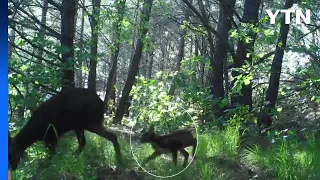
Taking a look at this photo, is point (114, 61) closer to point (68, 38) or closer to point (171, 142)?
point (68, 38)

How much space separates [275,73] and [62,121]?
137 cm

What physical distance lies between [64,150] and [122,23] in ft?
2.84

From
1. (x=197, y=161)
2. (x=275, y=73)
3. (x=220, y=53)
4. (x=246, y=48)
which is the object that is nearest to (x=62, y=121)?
(x=197, y=161)

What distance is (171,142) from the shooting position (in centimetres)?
302

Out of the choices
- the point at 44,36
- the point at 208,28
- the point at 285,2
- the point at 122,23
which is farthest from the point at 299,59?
the point at 44,36

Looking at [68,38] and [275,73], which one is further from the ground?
[68,38]

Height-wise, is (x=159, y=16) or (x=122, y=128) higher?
(x=159, y=16)

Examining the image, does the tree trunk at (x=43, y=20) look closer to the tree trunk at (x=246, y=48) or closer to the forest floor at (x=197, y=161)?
the forest floor at (x=197, y=161)

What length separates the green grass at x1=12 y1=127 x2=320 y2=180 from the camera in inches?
116

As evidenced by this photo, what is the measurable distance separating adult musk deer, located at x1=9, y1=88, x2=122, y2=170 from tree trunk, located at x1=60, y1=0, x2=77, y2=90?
77 mm

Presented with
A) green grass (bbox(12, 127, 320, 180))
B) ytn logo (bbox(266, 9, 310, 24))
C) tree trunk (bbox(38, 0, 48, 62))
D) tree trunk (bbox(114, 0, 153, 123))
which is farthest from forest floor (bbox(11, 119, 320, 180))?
ytn logo (bbox(266, 9, 310, 24))

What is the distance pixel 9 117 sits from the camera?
2.98m

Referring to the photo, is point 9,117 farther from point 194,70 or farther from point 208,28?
point 208,28

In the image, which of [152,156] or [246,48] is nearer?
[152,156]
